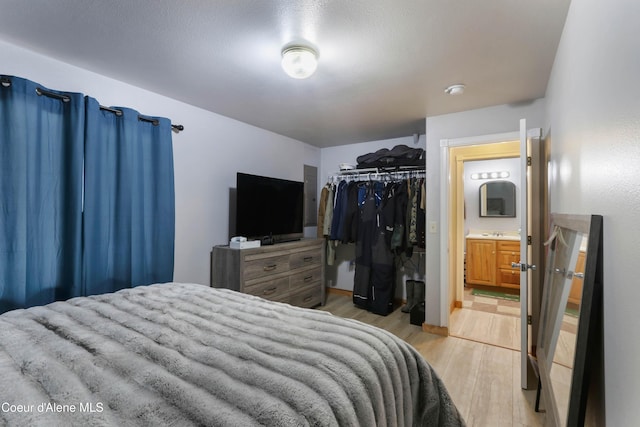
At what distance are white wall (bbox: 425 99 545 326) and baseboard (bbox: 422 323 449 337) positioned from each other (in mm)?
34

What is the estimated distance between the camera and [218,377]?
853 millimetres

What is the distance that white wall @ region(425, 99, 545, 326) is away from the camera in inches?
105

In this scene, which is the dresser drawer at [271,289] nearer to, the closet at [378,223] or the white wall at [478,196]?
the closet at [378,223]

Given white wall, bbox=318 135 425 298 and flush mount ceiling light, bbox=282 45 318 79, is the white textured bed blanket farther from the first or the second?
white wall, bbox=318 135 425 298

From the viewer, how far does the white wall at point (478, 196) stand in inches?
181

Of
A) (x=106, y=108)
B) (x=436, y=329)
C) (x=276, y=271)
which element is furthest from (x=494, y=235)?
(x=106, y=108)

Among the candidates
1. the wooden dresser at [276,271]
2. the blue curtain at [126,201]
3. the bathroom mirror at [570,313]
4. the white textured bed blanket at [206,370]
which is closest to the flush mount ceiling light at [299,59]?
the blue curtain at [126,201]

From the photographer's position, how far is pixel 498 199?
4715 millimetres

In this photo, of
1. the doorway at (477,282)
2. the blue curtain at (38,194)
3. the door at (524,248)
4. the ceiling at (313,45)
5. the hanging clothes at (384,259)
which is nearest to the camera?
the ceiling at (313,45)

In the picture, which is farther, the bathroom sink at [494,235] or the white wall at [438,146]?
the bathroom sink at [494,235]

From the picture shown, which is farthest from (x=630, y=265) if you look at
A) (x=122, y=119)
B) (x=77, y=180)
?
(x=122, y=119)

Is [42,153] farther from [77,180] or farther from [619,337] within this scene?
[619,337]

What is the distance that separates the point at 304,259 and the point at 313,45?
91.0 inches

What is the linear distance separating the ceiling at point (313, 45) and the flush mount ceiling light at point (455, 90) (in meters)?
0.05
